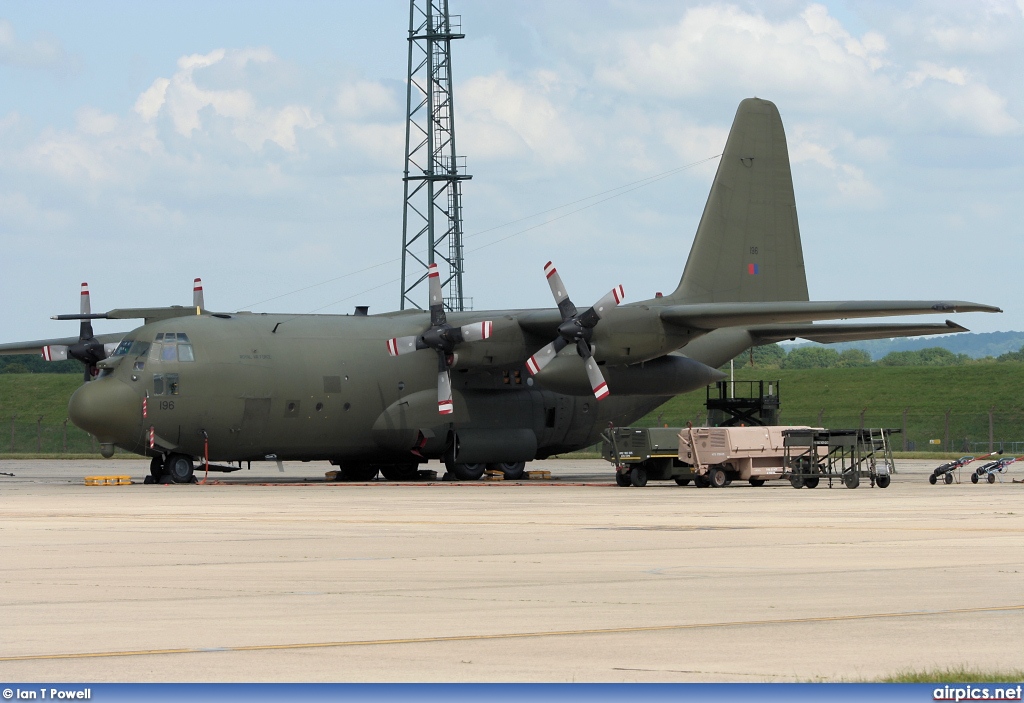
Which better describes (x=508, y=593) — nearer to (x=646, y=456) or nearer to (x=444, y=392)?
(x=646, y=456)

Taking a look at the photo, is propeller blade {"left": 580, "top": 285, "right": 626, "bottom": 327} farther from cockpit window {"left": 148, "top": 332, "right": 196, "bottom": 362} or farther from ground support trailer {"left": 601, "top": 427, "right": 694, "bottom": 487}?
cockpit window {"left": 148, "top": 332, "right": 196, "bottom": 362}

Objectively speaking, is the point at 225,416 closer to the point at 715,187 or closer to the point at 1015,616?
the point at 715,187

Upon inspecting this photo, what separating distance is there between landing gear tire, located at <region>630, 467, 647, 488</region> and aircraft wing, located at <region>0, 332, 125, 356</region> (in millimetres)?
14706

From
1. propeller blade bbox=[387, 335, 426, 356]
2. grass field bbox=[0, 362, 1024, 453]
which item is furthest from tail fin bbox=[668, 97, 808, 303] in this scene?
grass field bbox=[0, 362, 1024, 453]

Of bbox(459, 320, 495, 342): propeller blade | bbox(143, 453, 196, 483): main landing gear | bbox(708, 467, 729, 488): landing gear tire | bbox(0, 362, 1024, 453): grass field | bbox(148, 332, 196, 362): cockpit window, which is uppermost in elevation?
bbox(459, 320, 495, 342): propeller blade

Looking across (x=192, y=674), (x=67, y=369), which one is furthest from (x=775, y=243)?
(x=67, y=369)

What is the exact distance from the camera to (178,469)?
107 feet

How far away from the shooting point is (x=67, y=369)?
392ft

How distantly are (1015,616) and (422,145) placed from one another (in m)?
40.5

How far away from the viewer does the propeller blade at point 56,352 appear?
3728cm

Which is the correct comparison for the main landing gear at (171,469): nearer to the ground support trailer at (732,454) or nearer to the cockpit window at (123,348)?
the cockpit window at (123,348)

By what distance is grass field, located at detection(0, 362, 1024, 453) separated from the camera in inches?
2638

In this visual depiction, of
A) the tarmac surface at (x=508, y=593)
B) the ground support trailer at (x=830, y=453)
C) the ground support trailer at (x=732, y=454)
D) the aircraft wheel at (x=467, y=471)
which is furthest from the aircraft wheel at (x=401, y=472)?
the tarmac surface at (x=508, y=593)

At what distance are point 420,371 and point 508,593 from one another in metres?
23.7
